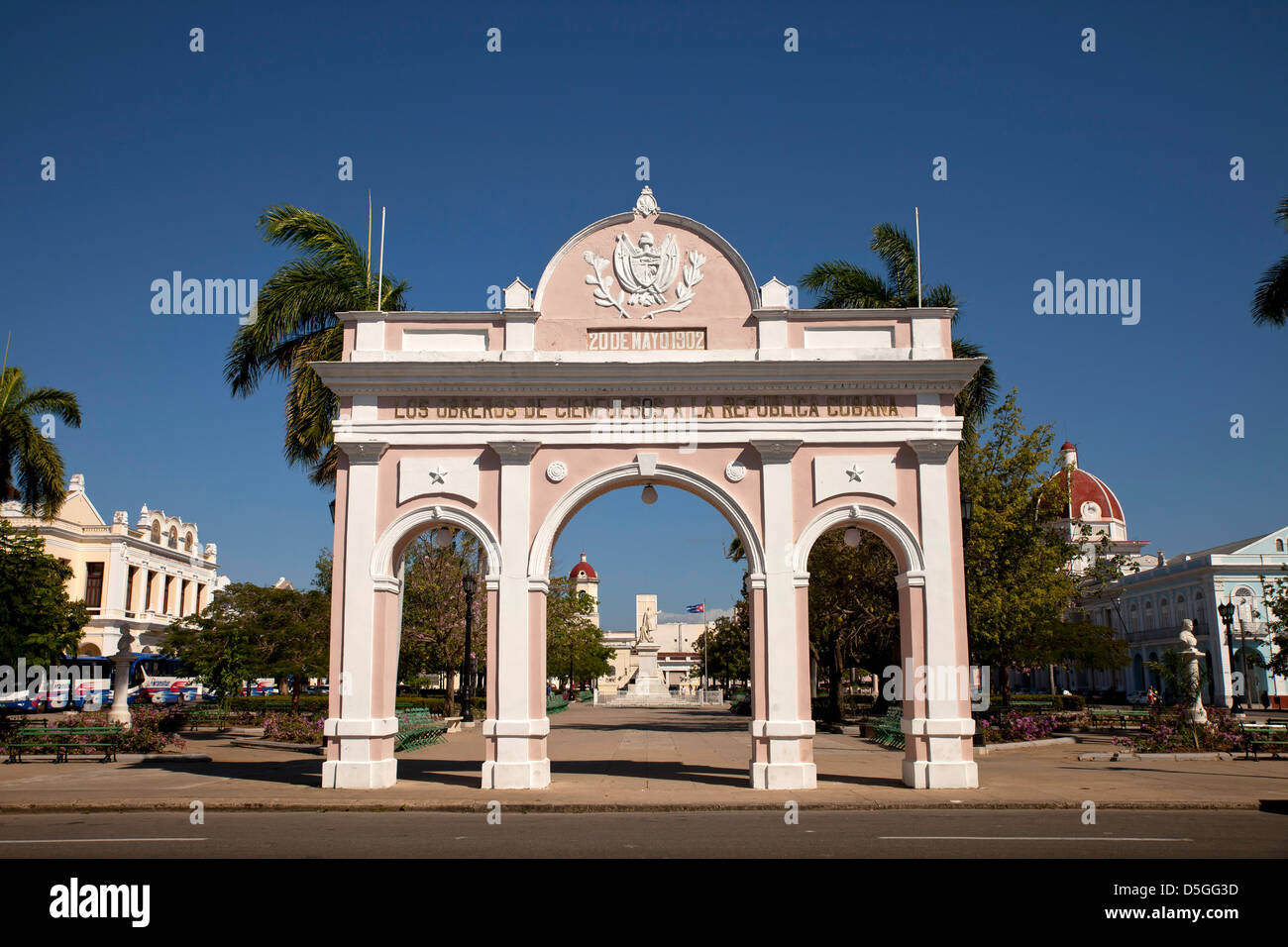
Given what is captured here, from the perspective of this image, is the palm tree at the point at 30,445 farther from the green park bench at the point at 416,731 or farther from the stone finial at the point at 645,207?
the stone finial at the point at 645,207

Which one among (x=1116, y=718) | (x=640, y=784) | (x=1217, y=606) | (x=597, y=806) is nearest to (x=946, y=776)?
(x=640, y=784)

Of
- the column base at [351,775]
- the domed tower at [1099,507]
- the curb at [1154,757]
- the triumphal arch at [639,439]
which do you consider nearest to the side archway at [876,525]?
the triumphal arch at [639,439]

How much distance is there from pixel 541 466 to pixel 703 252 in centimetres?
448

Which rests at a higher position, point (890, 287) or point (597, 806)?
point (890, 287)

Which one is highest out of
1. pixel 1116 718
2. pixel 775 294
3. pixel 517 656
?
pixel 775 294

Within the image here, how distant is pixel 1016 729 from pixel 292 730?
1867 centimetres

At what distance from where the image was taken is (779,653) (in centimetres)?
1514

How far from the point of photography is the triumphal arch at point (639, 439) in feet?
50.1

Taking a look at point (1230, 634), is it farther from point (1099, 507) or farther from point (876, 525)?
point (1099, 507)

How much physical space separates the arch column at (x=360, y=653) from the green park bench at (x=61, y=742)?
862cm

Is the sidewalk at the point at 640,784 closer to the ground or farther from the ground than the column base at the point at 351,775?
closer to the ground

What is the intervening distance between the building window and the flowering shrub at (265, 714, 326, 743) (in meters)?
46.1
